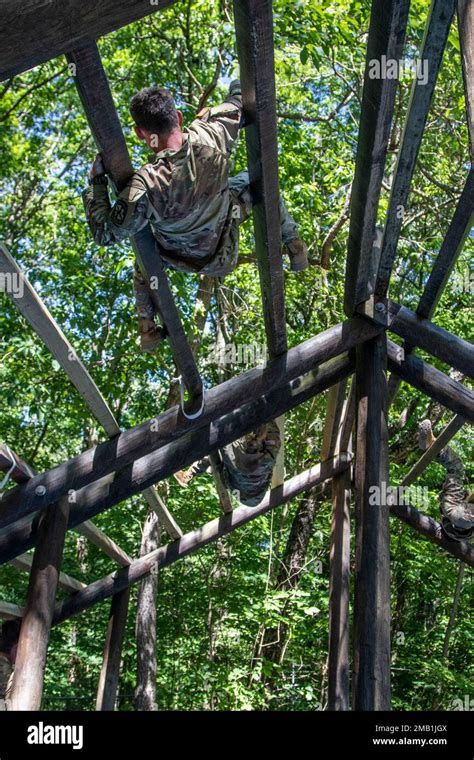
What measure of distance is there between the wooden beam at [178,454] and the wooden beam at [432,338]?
63 cm

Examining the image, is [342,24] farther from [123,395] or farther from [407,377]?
[123,395]

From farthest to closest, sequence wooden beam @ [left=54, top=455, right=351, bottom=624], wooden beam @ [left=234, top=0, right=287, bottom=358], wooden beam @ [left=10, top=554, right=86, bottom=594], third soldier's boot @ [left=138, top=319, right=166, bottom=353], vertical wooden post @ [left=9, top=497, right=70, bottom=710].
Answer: wooden beam @ [left=54, top=455, right=351, bottom=624] → wooden beam @ [left=10, top=554, right=86, bottom=594] → vertical wooden post @ [left=9, top=497, right=70, bottom=710] → third soldier's boot @ [left=138, top=319, right=166, bottom=353] → wooden beam @ [left=234, top=0, right=287, bottom=358]

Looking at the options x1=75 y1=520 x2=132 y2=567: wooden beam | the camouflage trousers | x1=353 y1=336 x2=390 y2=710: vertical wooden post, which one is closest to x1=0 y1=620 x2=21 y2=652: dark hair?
x1=75 y1=520 x2=132 y2=567: wooden beam

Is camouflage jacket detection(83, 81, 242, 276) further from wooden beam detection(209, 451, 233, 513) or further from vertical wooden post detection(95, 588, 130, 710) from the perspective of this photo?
vertical wooden post detection(95, 588, 130, 710)

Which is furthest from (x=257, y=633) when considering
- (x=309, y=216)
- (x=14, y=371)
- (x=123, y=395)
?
(x=309, y=216)

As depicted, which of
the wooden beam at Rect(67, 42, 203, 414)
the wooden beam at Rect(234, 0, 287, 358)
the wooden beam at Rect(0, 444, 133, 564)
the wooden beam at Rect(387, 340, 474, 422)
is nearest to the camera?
the wooden beam at Rect(67, 42, 203, 414)

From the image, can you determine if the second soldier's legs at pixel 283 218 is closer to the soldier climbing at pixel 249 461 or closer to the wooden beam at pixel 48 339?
the wooden beam at pixel 48 339

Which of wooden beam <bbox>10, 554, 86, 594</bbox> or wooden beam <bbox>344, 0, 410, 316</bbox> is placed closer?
wooden beam <bbox>344, 0, 410, 316</bbox>

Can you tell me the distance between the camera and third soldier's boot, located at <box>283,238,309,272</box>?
4.66 meters

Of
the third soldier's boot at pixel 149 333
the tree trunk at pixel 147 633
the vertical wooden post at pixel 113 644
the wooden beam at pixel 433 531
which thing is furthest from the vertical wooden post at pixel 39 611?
the tree trunk at pixel 147 633

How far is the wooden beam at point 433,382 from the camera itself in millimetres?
5949

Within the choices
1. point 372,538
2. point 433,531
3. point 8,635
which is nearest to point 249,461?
point 372,538

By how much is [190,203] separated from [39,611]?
7.86 feet

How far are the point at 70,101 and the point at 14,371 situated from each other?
15.3ft
